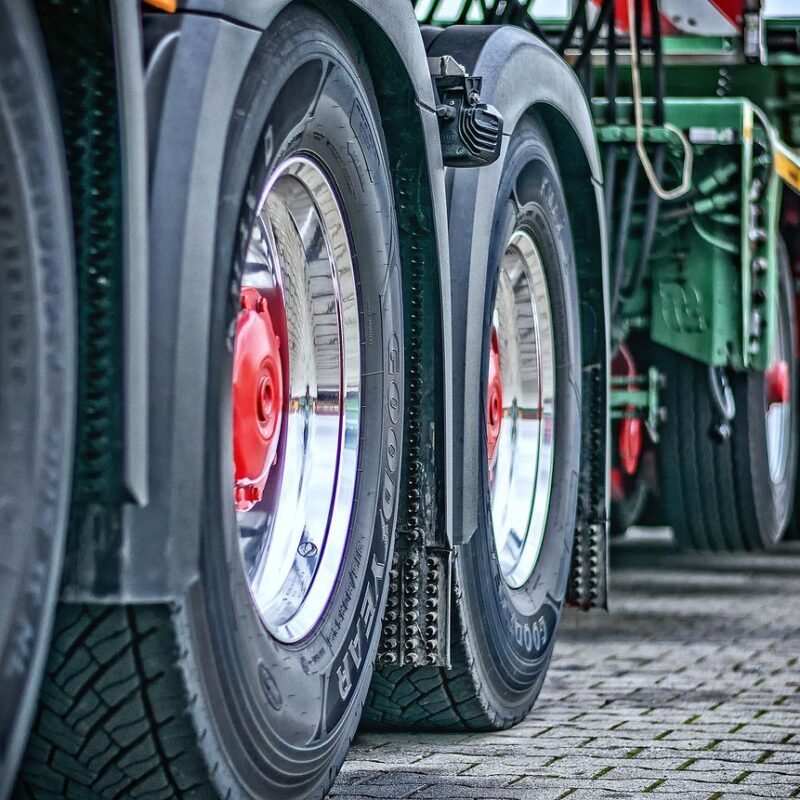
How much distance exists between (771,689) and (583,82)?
5.86 ft

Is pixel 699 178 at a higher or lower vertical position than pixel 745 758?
higher

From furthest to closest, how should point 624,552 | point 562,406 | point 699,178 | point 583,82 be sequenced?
point 624,552, point 699,178, point 583,82, point 562,406

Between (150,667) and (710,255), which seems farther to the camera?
(710,255)

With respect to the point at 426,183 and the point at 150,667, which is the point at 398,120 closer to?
the point at 426,183

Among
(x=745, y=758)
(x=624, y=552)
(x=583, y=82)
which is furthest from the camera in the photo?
(x=624, y=552)

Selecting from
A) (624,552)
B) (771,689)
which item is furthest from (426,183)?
(624,552)

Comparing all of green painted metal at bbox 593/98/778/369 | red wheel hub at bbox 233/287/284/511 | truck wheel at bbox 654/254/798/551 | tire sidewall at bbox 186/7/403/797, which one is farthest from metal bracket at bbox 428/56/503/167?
truck wheel at bbox 654/254/798/551

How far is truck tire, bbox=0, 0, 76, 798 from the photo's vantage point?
67.8 inches

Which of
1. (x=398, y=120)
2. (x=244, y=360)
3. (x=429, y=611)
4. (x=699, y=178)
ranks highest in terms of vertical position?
(x=699, y=178)

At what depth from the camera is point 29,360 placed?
5.77ft

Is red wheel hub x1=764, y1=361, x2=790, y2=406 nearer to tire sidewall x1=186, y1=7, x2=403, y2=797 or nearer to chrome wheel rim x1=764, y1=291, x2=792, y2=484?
chrome wheel rim x1=764, y1=291, x2=792, y2=484

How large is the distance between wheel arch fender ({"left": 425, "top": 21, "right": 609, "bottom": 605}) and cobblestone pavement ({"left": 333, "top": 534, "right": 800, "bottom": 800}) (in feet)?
1.14

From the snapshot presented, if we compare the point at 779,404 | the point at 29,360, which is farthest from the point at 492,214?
the point at 779,404

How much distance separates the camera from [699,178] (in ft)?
18.5
